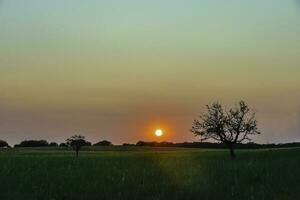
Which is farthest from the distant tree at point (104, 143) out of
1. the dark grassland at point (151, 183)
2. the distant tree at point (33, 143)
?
the dark grassland at point (151, 183)

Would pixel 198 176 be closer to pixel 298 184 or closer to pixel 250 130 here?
pixel 298 184

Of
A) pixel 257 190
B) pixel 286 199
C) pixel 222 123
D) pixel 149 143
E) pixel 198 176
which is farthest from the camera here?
pixel 149 143

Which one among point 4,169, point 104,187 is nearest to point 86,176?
point 104,187

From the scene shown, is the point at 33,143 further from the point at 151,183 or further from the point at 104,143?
the point at 151,183

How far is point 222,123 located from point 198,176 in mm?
37134

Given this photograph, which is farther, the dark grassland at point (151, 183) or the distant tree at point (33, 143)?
the distant tree at point (33, 143)

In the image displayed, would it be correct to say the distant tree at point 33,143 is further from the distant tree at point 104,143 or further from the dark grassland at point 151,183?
the dark grassland at point 151,183

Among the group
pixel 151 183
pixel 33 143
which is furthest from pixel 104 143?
pixel 151 183

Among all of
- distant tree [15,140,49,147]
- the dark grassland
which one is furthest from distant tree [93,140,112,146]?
the dark grassland

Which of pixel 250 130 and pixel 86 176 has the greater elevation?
pixel 250 130

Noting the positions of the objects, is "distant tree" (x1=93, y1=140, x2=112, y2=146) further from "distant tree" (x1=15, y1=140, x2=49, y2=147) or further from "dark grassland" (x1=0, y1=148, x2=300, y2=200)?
"dark grassland" (x1=0, y1=148, x2=300, y2=200)

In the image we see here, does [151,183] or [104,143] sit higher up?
[104,143]

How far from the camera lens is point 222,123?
61281mm

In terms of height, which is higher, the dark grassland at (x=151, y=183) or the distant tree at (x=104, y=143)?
the distant tree at (x=104, y=143)
